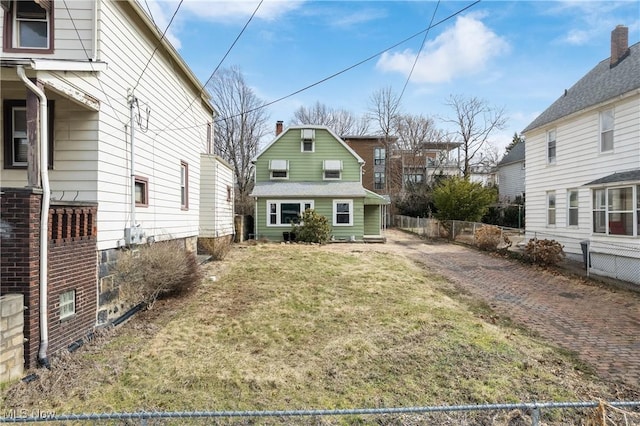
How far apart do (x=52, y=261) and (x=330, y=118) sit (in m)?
→ 45.4

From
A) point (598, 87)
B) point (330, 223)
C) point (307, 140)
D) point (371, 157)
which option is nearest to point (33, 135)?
point (330, 223)

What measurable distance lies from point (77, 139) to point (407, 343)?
22.8ft

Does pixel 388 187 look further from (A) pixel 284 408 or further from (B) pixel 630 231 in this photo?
(A) pixel 284 408

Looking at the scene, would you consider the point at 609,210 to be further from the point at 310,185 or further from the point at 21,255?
the point at 21,255

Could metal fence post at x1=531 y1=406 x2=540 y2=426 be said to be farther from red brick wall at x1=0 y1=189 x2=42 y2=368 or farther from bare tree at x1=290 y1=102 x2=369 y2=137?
bare tree at x1=290 y1=102 x2=369 y2=137

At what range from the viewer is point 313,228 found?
19.7m

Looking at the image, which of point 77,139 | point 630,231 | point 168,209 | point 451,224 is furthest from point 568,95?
point 77,139

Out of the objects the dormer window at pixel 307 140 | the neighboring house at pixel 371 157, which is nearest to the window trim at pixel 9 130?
the dormer window at pixel 307 140

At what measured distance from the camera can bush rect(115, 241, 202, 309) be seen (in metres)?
7.25

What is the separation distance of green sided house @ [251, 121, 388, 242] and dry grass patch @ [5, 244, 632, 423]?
40.9ft

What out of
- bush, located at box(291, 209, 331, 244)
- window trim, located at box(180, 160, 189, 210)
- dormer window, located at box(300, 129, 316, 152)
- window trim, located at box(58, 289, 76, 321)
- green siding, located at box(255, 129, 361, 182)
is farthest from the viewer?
green siding, located at box(255, 129, 361, 182)

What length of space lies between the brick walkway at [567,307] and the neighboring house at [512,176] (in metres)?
20.4

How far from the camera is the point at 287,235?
2097 cm

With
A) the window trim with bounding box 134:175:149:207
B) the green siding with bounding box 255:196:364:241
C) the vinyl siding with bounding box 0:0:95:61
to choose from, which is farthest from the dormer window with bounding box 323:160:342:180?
the vinyl siding with bounding box 0:0:95:61
